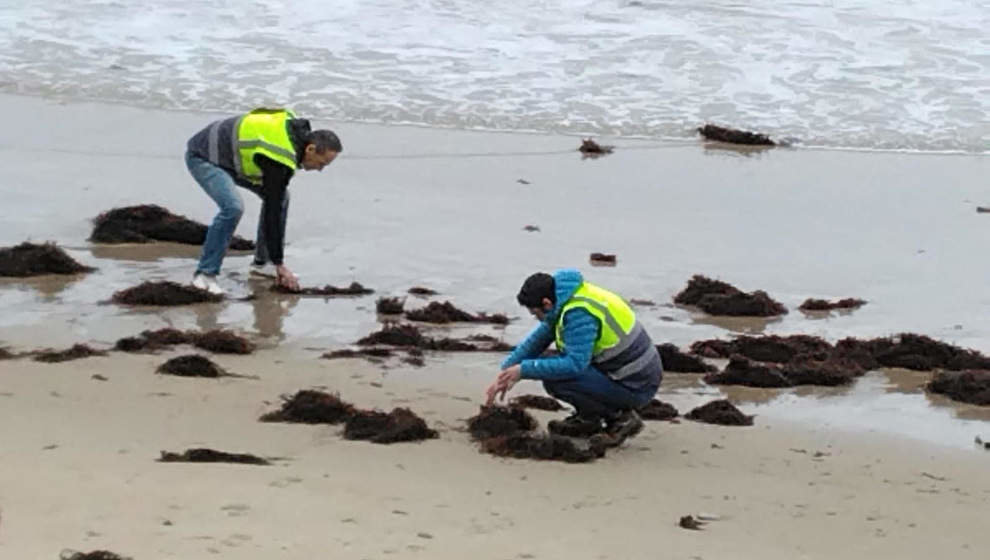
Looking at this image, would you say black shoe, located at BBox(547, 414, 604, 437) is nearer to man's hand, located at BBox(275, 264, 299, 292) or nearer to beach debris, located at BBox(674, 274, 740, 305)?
beach debris, located at BBox(674, 274, 740, 305)

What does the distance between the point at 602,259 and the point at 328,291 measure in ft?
5.63

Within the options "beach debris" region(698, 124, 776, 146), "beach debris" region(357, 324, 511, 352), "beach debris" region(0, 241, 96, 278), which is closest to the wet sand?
"beach debris" region(357, 324, 511, 352)

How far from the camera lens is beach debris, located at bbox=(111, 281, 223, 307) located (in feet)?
27.6

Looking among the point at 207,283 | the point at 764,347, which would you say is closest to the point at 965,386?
the point at 764,347

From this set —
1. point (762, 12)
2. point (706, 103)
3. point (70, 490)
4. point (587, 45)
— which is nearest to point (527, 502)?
point (70, 490)

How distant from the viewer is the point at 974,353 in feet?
26.2

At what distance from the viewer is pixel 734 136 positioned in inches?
519

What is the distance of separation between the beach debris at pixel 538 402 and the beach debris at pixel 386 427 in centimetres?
70

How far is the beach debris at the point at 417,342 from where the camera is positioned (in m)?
7.91

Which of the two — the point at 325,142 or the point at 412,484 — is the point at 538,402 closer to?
the point at 412,484

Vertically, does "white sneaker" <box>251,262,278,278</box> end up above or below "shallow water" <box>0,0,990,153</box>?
below

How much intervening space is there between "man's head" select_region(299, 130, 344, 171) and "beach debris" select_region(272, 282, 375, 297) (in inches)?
26.3

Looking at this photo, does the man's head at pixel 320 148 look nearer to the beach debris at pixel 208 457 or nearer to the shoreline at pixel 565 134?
the beach debris at pixel 208 457

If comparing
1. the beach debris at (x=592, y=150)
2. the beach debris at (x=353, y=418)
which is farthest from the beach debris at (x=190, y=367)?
the beach debris at (x=592, y=150)
